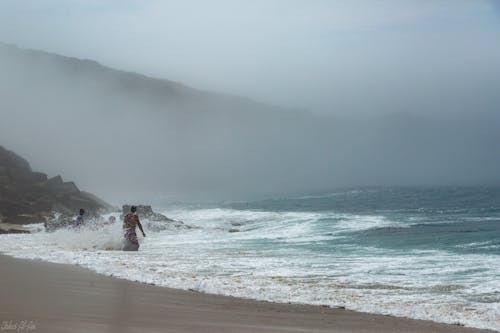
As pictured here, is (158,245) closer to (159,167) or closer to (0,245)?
(0,245)

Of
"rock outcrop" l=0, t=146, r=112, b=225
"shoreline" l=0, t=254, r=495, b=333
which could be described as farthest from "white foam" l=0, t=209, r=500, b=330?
"rock outcrop" l=0, t=146, r=112, b=225

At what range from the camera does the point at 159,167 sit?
145m

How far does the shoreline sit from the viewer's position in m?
7.43

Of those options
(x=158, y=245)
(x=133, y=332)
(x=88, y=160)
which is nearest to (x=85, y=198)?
(x=158, y=245)

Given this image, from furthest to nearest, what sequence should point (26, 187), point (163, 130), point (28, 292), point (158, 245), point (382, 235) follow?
1. point (163, 130)
2. point (26, 187)
3. point (382, 235)
4. point (158, 245)
5. point (28, 292)

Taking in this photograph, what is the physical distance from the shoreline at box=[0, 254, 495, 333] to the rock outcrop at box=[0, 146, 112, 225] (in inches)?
796

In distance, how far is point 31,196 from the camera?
3397 cm

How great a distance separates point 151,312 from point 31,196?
27.5 meters

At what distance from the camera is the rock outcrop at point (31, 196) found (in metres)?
30.7

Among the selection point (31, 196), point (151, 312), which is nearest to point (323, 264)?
point (151, 312)

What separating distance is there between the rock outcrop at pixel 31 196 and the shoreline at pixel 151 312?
20.2m

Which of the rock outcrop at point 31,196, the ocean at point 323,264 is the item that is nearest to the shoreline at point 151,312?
the ocean at point 323,264

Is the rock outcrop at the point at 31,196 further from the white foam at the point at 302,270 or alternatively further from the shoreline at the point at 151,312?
the shoreline at the point at 151,312

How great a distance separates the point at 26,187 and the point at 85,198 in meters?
5.12
